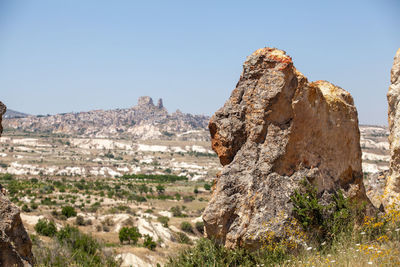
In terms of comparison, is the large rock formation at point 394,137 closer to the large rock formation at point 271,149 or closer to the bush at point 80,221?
the large rock formation at point 271,149

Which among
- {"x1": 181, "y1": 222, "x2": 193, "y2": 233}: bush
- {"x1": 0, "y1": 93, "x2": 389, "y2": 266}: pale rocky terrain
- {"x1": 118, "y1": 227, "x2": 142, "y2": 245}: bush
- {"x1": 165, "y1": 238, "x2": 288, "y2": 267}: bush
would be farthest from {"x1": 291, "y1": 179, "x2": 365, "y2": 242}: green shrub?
{"x1": 181, "y1": 222, "x2": 193, "y2": 233}: bush

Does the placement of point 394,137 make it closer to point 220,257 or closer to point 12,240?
point 220,257

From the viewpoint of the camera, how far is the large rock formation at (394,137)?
24.1 ft

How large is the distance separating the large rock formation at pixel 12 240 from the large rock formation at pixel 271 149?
304cm

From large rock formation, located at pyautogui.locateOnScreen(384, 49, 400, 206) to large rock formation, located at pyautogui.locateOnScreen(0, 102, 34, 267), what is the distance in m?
6.58

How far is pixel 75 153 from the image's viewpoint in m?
114

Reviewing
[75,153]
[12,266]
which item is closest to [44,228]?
[12,266]

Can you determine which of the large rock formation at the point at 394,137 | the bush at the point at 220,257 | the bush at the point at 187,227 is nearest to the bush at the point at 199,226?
the bush at the point at 187,227

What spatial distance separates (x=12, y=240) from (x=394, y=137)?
24.0 ft

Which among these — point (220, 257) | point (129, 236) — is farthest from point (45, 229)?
point (220, 257)

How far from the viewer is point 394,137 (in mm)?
7633

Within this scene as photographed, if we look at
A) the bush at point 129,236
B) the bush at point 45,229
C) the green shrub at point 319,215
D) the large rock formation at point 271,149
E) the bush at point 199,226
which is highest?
the large rock formation at point 271,149

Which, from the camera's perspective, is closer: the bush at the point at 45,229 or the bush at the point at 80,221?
the bush at the point at 45,229

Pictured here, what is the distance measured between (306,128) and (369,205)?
1851 mm
